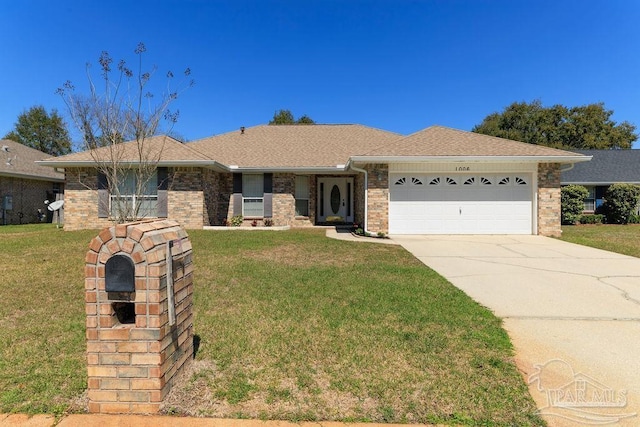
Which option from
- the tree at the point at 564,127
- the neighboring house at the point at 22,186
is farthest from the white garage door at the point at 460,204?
the tree at the point at 564,127

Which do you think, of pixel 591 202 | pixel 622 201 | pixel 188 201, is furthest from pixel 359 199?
pixel 591 202

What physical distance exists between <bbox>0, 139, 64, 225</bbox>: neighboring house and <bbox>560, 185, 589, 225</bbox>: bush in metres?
27.0

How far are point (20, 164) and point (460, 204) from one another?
76.2ft

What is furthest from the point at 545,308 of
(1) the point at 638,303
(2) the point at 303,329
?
(2) the point at 303,329

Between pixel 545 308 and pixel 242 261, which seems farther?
pixel 242 261

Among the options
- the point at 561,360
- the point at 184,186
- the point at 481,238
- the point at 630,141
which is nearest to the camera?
the point at 561,360

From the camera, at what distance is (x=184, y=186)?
13.5m

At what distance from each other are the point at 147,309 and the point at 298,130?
18292 mm

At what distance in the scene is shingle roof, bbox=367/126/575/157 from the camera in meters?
11.7

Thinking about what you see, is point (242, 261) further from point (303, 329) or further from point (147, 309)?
point (147, 309)

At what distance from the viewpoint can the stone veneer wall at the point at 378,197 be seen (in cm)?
1200

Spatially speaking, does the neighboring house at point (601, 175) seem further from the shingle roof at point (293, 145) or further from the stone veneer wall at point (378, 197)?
the stone veneer wall at point (378, 197)

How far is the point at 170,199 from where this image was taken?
13555 mm

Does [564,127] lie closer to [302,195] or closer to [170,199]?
[302,195]
